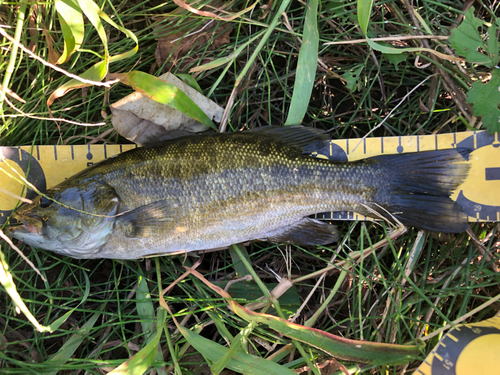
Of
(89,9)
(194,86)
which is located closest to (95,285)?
(194,86)

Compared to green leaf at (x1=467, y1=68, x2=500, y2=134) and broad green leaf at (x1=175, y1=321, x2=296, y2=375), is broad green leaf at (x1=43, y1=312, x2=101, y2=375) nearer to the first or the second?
broad green leaf at (x1=175, y1=321, x2=296, y2=375)

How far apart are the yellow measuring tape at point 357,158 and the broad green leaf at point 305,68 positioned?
0.45 m

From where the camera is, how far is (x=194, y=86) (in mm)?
2830

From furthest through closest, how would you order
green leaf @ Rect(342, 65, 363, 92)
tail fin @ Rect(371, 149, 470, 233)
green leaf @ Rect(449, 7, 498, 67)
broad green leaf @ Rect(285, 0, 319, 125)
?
green leaf @ Rect(342, 65, 363, 92) → broad green leaf @ Rect(285, 0, 319, 125) → tail fin @ Rect(371, 149, 470, 233) → green leaf @ Rect(449, 7, 498, 67)

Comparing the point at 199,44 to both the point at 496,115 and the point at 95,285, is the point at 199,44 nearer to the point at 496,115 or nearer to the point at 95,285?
the point at 95,285

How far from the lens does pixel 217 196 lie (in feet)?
8.20

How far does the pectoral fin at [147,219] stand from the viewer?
8.12 feet

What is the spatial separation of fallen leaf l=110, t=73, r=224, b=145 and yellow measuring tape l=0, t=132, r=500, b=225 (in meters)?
0.20

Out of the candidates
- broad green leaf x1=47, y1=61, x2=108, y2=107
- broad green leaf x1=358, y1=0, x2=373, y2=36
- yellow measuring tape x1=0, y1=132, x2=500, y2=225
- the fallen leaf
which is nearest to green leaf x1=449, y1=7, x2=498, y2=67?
yellow measuring tape x1=0, y1=132, x2=500, y2=225

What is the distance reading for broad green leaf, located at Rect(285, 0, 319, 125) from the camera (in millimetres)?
2646

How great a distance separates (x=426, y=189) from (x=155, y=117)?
7.63 feet

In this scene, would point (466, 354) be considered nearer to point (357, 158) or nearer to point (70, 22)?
point (357, 158)

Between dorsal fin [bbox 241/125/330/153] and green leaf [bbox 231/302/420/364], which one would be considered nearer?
green leaf [bbox 231/302/420/364]

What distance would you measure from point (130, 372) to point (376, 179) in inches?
90.2
